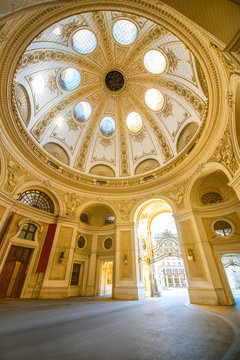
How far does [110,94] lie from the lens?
16.6 metres

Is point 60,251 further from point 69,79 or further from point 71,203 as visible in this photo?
point 69,79

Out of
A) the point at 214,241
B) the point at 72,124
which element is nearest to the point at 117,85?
the point at 72,124

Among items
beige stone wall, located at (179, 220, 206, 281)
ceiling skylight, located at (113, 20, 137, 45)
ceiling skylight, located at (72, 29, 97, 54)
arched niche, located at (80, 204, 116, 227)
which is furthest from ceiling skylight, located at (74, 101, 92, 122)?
beige stone wall, located at (179, 220, 206, 281)

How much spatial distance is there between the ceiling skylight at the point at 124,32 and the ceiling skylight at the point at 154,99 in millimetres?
4464

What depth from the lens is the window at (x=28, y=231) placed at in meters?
10.4

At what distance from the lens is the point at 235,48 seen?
10.3 feet

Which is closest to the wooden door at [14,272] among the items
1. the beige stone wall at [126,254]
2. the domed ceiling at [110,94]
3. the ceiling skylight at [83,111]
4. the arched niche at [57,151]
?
the beige stone wall at [126,254]

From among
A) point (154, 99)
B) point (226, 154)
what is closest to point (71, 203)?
point (226, 154)

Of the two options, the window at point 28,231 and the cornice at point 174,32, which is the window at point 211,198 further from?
the window at point 28,231

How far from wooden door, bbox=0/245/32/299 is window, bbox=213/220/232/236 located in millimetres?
13169

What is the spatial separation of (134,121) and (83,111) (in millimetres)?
5754

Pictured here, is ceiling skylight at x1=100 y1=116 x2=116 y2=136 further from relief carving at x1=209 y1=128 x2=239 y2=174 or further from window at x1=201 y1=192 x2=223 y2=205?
window at x1=201 y1=192 x2=223 y2=205

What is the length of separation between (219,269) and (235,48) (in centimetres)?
1072

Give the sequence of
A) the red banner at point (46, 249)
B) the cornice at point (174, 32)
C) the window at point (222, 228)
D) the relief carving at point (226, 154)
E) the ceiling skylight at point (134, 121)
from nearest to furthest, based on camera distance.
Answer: the cornice at point (174, 32) → the relief carving at point (226, 154) → the window at point (222, 228) → the red banner at point (46, 249) → the ceiling skylight at point (134, 121)
